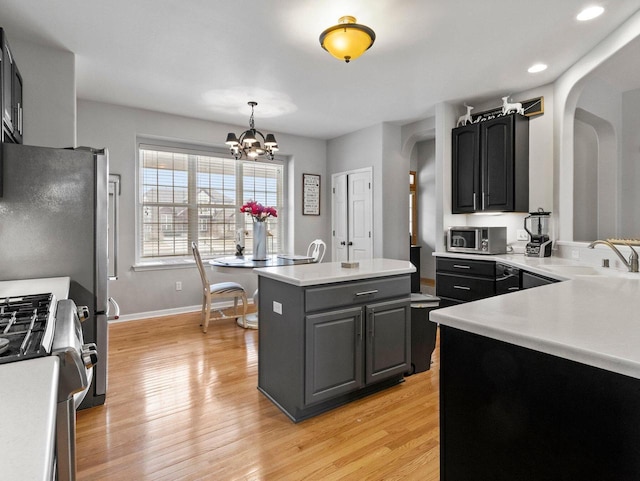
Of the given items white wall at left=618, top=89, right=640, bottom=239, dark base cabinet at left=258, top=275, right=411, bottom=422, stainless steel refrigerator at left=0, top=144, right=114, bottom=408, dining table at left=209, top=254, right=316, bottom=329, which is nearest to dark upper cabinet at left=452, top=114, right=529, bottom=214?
white wall at left=618, top=89, right=640, bottom=239

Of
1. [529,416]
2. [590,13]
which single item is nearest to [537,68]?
[590,13]

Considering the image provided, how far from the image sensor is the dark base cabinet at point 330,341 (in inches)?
86.4

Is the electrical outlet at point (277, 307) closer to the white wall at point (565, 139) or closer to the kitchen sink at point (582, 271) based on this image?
the kitchen sink at point (582, 271)

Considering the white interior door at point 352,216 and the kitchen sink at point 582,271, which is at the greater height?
the white interior door at point 352,216

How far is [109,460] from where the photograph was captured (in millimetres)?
1881

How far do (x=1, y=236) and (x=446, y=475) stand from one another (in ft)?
8.55

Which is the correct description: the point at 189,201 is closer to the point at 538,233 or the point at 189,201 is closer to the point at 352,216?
the point at 352,216

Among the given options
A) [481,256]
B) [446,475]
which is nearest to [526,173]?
[481,256]

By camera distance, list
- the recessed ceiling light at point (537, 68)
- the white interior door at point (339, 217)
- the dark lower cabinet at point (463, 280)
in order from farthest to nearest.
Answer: the white interior door at point (339, 217) < the dark lower cabinet at point (463, 280) < the recessed ceiling light at point (537, 68)

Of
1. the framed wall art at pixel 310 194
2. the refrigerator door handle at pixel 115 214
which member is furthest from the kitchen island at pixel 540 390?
the framed wall art at pixel 310 194

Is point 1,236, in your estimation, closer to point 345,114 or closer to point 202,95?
point 202,95

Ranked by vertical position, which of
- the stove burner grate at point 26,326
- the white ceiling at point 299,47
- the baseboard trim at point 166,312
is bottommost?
the baseboard trim at point 166,312

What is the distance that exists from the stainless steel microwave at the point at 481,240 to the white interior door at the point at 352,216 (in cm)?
162

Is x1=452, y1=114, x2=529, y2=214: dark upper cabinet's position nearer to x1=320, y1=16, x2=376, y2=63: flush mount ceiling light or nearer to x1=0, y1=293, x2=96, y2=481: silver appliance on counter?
x1=320, y1=16, x2=376, y2=63: flush mount ceiling light
